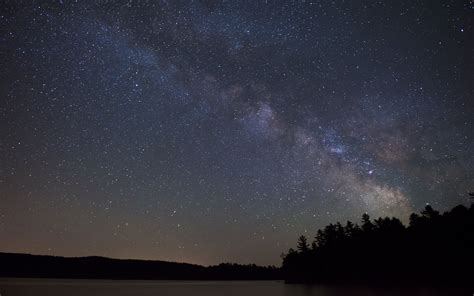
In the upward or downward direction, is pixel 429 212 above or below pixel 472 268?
above

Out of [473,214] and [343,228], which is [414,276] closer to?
[473,214]

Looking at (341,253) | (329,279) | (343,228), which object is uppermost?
(343,228)

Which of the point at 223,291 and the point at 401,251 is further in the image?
the point at 223,291

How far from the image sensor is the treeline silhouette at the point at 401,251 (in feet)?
191

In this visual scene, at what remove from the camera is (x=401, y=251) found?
234ft

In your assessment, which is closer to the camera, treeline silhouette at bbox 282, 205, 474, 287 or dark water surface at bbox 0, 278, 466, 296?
dark water surface at bbox 0, 278, 466, 296

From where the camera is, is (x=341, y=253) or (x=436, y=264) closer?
(x=436, y=264)

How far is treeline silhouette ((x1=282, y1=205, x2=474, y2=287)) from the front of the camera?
58219mm

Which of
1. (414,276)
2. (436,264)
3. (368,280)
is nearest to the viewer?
(436,264)

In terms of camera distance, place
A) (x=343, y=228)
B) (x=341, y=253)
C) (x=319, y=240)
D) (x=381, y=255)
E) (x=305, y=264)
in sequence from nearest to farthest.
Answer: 1. (x=381, y=255)
2. (x=341, y=253)
3. (x=343, y=228)
4. (x=319, y=240)
5. (x=305, y=264)

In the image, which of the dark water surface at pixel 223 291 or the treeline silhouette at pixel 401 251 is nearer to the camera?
the dark water surface at pixel 223 291

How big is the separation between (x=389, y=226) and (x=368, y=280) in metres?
15.1

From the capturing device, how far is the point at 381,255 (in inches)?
3044

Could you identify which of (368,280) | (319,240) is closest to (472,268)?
(368,280)
